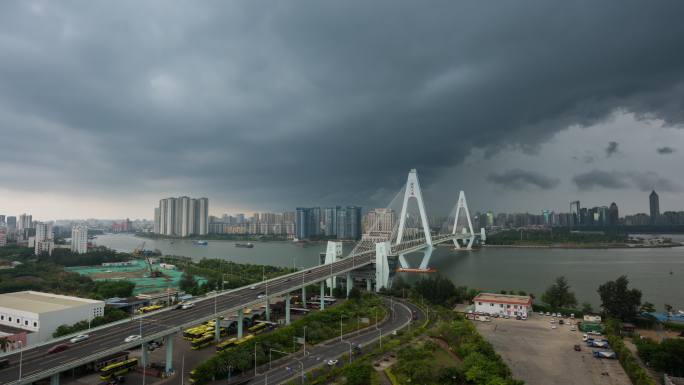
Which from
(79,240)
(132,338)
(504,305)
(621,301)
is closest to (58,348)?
(132,338)

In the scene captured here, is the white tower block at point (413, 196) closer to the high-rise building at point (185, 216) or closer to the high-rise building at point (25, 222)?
the high-rise building at point (185, 216)

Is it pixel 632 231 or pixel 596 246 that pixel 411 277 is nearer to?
pixel 596 246

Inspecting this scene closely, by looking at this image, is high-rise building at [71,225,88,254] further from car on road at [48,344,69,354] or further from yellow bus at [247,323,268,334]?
car on road at [48,344,69,354]

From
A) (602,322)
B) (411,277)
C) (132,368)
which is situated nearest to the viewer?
(132,368)

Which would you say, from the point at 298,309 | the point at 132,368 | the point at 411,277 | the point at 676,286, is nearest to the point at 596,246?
the point at 676,286

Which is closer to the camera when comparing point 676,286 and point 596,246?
point 676,286

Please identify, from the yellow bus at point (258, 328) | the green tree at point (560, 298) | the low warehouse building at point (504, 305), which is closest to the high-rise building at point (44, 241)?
the yellow bus at point (258, 328)
